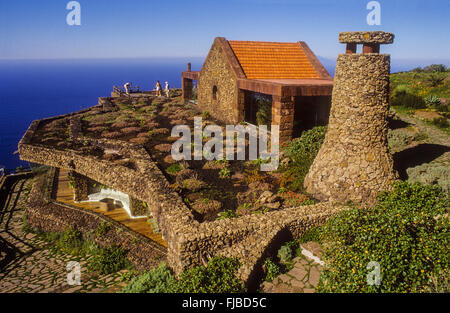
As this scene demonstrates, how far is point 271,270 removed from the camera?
867 cm

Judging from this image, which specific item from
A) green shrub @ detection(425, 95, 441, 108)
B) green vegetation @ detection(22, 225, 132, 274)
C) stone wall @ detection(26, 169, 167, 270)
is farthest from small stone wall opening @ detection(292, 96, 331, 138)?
green vegetation @ detection(22, 225, 132, 274)

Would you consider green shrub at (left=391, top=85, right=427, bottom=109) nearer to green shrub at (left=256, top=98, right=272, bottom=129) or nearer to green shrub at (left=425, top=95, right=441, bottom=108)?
green shrub at (left=425, top=95, right=441, bottom=108)

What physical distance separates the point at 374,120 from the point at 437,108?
17154 millimetres

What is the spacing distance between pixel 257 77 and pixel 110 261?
13.9 m

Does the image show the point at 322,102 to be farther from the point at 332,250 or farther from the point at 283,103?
the point at 332,250

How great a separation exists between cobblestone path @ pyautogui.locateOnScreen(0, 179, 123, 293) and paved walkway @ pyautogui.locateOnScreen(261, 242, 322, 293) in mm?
6065

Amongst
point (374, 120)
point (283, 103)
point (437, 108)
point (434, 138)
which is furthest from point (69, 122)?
point (437, 108)

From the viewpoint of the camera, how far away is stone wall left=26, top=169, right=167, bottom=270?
12.1 meters

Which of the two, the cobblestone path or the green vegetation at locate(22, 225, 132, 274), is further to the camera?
the green vegetation at locate(22, 225, 132, 274)

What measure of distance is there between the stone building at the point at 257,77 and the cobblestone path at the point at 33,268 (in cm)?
1185

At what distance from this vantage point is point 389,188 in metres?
10.3

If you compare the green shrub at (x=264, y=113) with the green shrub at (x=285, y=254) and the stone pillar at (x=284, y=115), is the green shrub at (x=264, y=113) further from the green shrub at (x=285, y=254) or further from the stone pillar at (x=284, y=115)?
the green shrub at (x=285, y=254)

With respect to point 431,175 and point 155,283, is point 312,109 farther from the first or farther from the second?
point 155,283

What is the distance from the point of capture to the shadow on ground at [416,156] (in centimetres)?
1265
